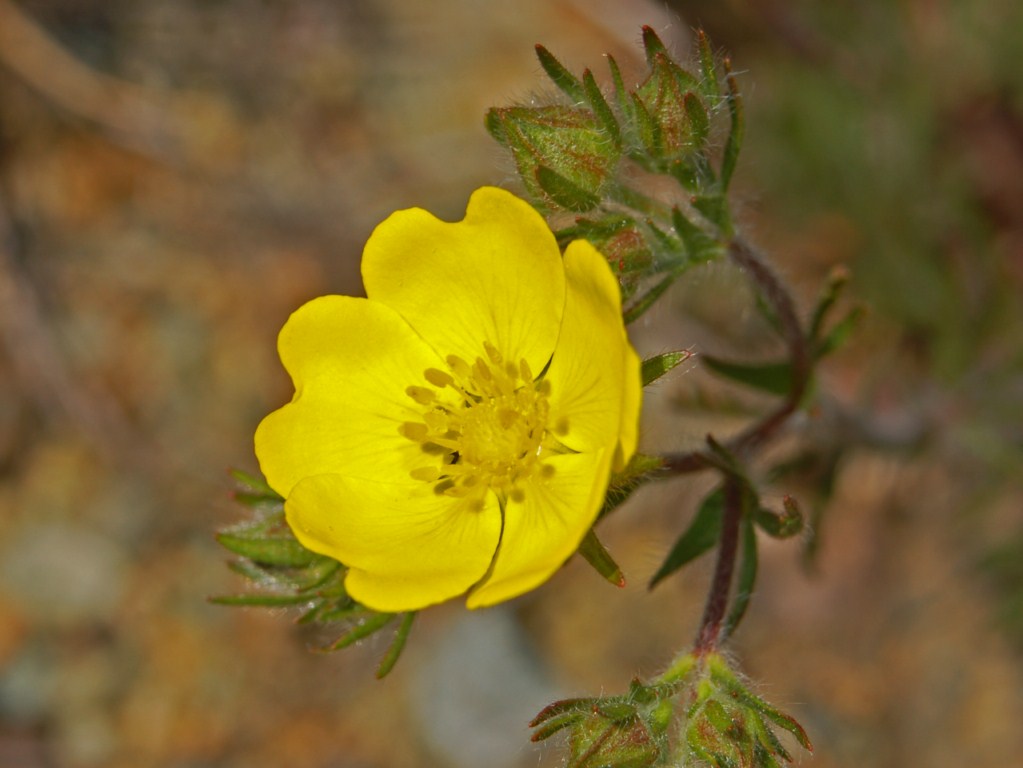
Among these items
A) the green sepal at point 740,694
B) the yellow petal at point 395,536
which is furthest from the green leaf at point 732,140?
the green sepal at point 740,694

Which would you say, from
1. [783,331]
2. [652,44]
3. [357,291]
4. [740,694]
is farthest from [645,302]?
[357,291]

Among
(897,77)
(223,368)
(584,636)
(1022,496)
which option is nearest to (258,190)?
(223,368)

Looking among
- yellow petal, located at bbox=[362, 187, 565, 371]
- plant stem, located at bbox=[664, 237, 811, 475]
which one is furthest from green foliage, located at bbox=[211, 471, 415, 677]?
plant stem, located at bbox=[664, 237, 811, 475]

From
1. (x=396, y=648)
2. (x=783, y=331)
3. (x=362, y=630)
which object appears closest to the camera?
→ (x=396, y=648)

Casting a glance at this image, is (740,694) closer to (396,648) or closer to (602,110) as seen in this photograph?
(396,648)

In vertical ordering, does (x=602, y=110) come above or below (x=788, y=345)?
above

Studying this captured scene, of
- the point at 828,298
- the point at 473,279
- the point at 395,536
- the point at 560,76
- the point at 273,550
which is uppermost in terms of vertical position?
the point at 560,76
